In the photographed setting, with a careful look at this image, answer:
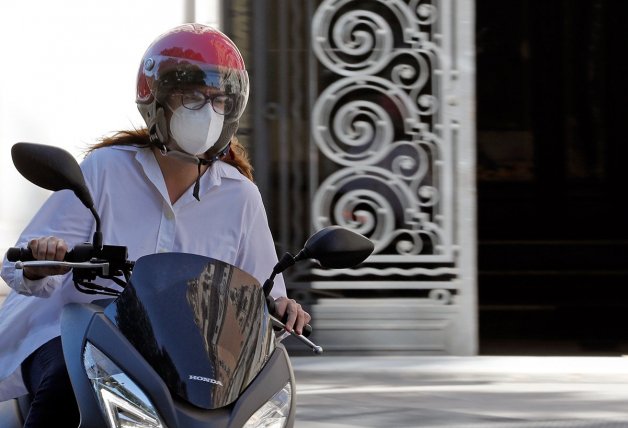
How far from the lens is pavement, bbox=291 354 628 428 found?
6.49 metres

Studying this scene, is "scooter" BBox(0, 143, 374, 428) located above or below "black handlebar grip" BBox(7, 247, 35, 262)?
below

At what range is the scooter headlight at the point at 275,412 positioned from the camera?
2.70 meters

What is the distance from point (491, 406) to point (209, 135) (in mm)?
3872

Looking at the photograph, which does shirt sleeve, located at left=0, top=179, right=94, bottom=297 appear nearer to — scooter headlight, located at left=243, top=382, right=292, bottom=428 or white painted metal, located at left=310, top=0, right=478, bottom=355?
scooter headlight, located at left=243, top=382, right=292, bottom=428

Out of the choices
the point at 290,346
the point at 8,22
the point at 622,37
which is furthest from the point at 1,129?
the point at 622,37

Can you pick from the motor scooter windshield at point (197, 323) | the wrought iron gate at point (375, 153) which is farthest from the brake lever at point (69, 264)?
the wrought iron gate at point (375, 153)

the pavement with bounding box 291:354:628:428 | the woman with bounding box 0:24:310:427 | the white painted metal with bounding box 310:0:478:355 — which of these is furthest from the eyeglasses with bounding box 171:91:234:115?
the white painted metal with bounding box 310:0:478:355

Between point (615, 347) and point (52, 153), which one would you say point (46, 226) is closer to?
point (52, 153)

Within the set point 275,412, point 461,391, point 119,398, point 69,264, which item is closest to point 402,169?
point 461,391

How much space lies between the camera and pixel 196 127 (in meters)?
3.32

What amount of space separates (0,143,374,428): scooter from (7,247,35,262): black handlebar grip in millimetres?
60

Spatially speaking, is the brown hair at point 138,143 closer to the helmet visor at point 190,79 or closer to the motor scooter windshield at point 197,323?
the helmet visor at point 190,79

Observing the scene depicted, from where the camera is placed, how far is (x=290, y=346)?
8.12 meters

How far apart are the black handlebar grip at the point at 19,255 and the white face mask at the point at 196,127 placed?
476 millimetres
